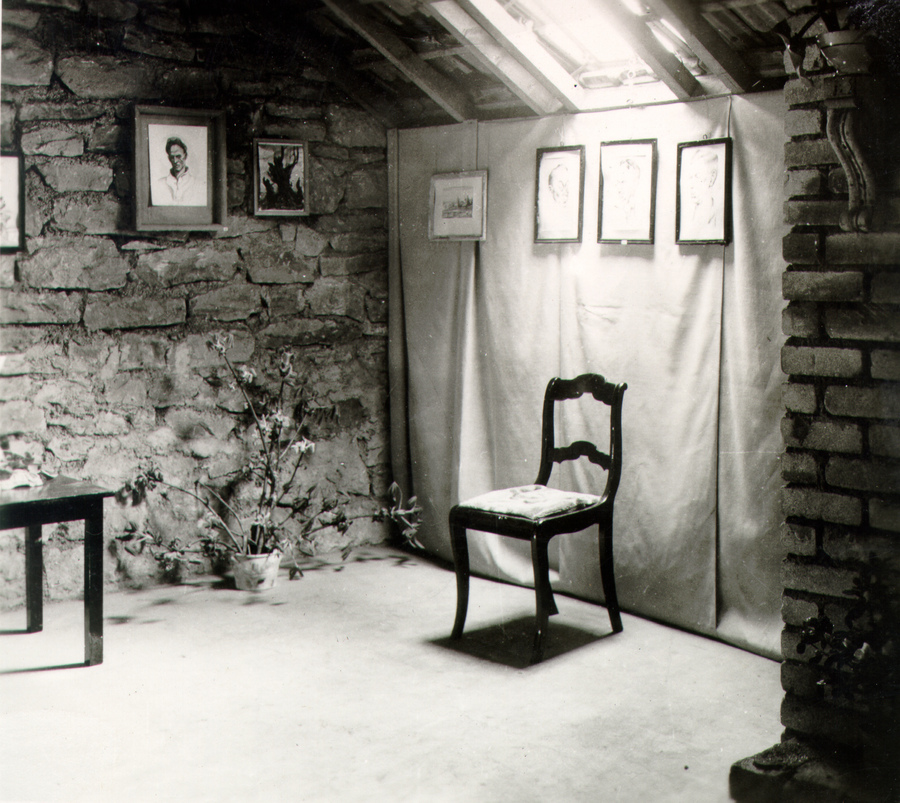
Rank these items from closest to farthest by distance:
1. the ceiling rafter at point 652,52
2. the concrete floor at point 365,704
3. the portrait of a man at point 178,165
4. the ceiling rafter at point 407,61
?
Result: the concrete floor at point 365,704 < the ceiling rafter at point 652,52 < the ceiling rafter at point 407,61 < the portrait of a man at point 178,165

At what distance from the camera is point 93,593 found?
3.50 m

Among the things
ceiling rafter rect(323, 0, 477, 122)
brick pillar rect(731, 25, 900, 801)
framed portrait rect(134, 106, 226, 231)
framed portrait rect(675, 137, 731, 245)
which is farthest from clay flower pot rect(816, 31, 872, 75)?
framed portrait rect(134, 106, 226, 231)

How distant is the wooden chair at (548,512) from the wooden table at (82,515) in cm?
120

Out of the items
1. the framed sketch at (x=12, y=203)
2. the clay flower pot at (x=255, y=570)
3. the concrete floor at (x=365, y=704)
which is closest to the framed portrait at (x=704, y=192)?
the concrete floor at (x=365, y=704)

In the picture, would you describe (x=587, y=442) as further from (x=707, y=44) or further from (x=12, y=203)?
(x=12, y=203)

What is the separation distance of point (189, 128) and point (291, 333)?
99cm

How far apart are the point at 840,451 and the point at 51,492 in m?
2.43

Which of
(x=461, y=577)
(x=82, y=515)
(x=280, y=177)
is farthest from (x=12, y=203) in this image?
(x=461, y=577)

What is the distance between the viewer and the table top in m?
3.32

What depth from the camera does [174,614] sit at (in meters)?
4.04

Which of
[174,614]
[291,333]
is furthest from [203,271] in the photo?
[174,614]

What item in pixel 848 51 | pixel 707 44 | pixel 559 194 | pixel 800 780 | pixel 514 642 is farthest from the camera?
pixel 559 194

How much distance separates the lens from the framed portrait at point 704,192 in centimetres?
365

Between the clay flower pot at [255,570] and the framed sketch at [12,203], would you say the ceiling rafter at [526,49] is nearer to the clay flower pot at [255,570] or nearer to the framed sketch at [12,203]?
the framed sketch at [12,203]
